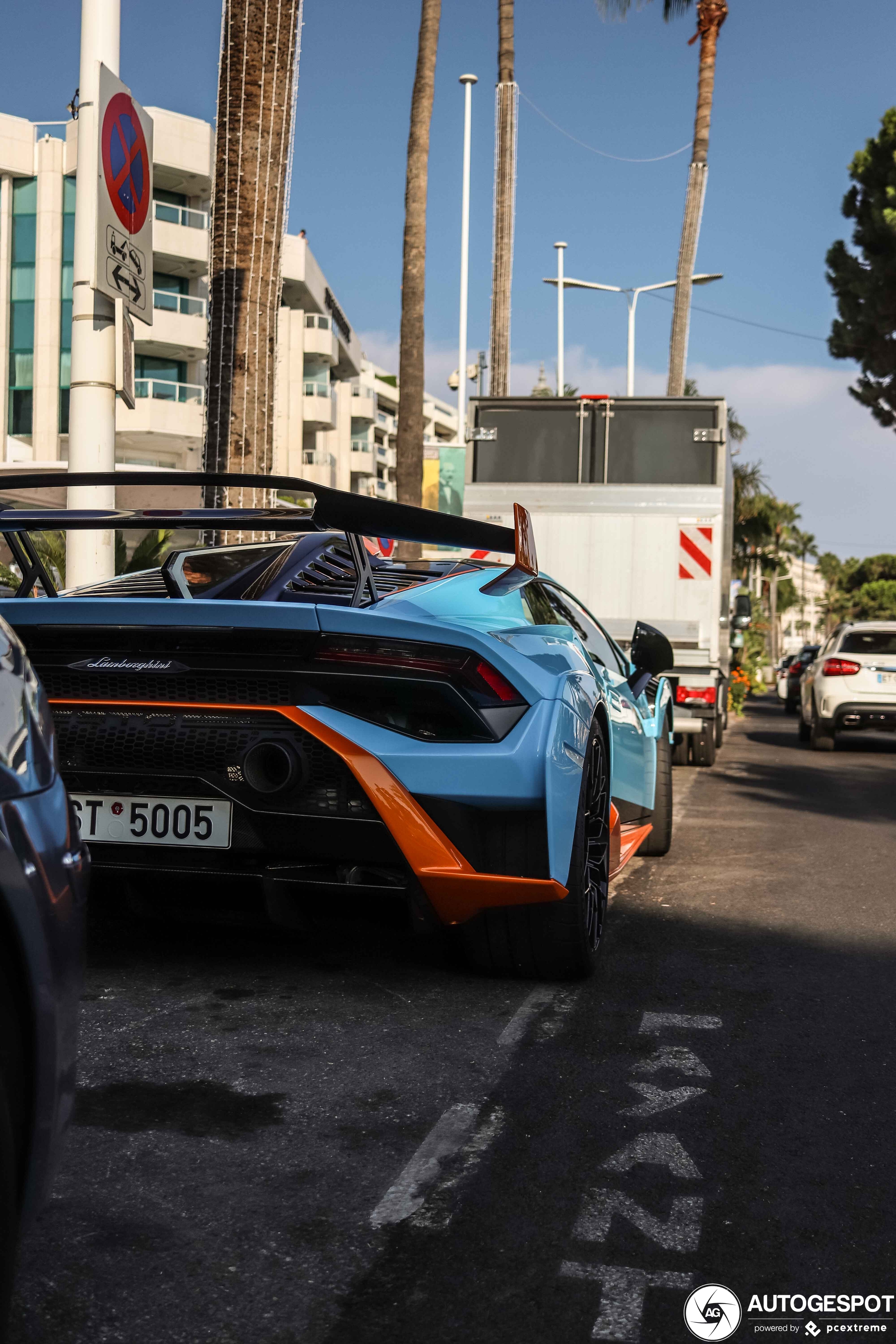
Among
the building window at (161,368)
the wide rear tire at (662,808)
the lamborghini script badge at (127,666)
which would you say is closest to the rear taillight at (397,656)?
the lamborghini script badge at (127,666)

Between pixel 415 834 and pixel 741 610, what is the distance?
15.7m

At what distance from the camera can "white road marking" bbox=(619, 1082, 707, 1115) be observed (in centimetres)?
309

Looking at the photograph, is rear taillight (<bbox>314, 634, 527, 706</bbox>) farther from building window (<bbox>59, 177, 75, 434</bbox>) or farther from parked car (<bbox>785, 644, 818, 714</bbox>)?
building window (<bbox>59, 177, 75, 434</bbox>)

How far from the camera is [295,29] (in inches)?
425

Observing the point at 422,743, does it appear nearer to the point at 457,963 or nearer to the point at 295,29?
the point at 457,963

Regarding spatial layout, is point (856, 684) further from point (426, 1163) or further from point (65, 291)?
point (65, 291)

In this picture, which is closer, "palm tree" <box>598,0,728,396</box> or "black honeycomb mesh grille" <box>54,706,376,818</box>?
"black honeycomb mesh grille" <box>54,706,376,818</box>

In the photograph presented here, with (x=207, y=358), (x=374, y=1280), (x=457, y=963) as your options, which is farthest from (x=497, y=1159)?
(x=207, y=358)

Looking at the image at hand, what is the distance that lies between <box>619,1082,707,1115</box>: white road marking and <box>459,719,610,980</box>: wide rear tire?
75cm

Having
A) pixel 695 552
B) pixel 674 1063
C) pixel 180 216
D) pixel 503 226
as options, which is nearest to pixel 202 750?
pixel 674 1063

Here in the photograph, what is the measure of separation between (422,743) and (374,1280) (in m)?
1.72

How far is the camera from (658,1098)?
3.18m

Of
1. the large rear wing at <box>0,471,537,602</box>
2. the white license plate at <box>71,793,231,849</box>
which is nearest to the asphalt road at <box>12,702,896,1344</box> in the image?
the white license plate at <box>71,793,231,849</box>

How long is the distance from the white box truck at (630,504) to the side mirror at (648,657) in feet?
20.3
